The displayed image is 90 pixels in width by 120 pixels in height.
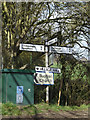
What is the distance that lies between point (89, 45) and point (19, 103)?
16.8 feet

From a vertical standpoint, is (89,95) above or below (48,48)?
below

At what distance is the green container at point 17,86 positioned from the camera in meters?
8.65

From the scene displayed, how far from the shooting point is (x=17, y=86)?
346 inches

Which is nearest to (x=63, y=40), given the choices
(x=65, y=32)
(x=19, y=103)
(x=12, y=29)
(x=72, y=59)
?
(x=65, y=32)

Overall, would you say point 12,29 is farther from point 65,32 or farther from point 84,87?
point 84,87

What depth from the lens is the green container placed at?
28.4 feet

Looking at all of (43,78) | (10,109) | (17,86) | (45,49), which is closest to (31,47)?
(45,49)

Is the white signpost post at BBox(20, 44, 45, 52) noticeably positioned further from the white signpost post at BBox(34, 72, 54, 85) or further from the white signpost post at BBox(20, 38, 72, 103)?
the white signpost post at BBox(34, 72, 54, 85)

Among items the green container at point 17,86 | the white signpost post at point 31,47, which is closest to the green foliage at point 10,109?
the green container at point 17,86

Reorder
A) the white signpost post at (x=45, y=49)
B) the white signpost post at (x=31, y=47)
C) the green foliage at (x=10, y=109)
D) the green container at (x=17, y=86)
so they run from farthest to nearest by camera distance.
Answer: the white signpost post at (x=31, y=47) < the white signpost post at (x=45, y=49) < the green container at (x=17, y=86) < the green foliage at (x=10, y=109)

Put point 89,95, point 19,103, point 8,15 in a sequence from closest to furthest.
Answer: point 19,103 < point 8,15 < point 89,95

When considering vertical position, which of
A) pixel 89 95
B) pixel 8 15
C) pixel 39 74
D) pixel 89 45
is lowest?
pixel 89 95

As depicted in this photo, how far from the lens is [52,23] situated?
11.2 meters

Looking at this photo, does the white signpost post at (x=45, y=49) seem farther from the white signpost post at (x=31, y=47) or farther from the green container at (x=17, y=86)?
the green container at (x=17, y=86)
